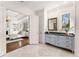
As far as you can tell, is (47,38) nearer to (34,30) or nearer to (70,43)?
(34,30)

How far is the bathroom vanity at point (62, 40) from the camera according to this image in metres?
4.82

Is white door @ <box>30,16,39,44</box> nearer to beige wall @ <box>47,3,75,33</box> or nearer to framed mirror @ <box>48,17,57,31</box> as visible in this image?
framed mirror @ <box>48,17,57,31</box>

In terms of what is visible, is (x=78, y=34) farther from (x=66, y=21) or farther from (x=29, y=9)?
(x=29, y=9)

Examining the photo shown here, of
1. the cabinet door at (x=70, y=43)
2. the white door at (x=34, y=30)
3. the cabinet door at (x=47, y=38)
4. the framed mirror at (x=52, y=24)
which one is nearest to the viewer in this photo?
the cabinet door at (x=70, y=43)

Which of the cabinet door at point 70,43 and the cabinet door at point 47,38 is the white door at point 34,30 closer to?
the cabinet door at point 47,38

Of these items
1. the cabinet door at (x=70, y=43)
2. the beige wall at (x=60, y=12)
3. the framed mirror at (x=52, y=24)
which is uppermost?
the beige wall at (x=60, y=12)

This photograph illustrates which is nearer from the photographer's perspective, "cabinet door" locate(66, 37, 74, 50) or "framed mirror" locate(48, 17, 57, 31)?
"cabinet door" locate(66, 37, 74, 50)

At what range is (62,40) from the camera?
5395 millimetres

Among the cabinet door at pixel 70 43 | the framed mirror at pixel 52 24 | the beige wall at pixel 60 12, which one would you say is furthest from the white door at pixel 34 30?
the cabinet door at pixel 70 43

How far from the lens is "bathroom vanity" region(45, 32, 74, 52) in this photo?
482cm

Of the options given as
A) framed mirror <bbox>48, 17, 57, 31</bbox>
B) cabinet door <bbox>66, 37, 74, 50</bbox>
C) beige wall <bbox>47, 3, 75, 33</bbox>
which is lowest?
cabinet door <bbox>66, 37, 74, 50</bbox>

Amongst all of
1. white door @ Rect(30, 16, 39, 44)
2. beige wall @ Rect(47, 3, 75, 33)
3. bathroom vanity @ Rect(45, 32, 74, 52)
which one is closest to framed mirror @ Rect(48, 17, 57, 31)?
beige wall @ Rect(47, 3, 75, 33)

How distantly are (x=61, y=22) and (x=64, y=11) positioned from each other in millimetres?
689

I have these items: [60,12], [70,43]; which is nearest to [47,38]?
[60,12]
